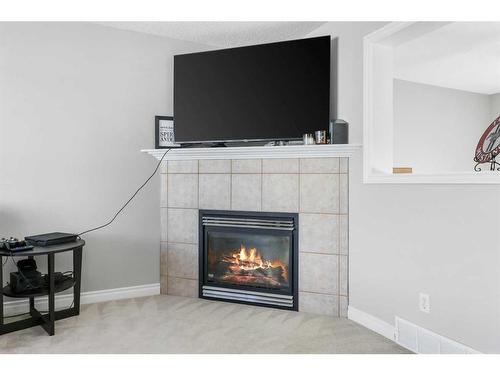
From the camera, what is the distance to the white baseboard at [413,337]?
2102mm

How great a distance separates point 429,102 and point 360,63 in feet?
8.33

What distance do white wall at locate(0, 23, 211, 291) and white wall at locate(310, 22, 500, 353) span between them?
5.14 feet

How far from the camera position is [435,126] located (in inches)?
190

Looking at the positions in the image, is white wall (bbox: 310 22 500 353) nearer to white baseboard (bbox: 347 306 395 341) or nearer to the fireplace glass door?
white baseboard (bbox: 347 306 395 341)

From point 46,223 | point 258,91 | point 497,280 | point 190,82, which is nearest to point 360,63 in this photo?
point 258,91

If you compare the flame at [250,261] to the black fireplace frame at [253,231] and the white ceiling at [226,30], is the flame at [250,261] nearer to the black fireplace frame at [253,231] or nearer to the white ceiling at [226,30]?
the black fireplace frame at [253,231]

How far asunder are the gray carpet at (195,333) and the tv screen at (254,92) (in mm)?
1361

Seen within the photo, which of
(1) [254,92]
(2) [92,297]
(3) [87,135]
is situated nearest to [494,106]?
(1) [254,92]

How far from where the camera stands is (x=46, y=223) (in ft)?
9.70

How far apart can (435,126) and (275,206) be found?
2.93 meters

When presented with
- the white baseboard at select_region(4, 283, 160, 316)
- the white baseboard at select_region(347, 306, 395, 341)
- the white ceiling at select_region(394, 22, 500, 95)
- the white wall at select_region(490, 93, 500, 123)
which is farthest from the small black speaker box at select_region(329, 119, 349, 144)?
the white wall at select_region(490, 93, 500, 123)

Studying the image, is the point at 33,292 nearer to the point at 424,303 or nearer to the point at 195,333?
the point at 195,333

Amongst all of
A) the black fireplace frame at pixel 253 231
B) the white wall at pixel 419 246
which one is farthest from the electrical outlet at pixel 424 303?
the black fireplace frame at pixel 253 231

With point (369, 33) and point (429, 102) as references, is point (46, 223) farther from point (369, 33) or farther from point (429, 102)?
point (429, 102)
